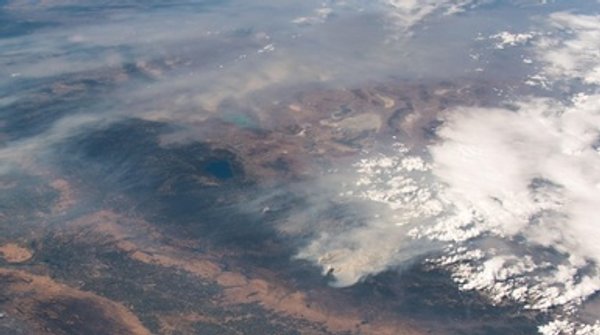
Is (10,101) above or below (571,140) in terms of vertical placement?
above

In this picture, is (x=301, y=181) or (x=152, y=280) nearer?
(x=152, y=280)

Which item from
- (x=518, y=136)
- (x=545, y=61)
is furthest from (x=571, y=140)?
(x=545, y=61)

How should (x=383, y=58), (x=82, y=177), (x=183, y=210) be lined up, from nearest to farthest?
(x=183, y=210) → (x=82, y=177) → (x=383, y=58)

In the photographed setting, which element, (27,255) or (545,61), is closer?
(27,255)

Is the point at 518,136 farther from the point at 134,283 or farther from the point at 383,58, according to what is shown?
the point at 134,283

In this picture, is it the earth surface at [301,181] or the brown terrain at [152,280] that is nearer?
the brown terrain at [152,280]

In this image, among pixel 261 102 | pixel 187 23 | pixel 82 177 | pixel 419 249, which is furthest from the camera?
pixel 187 23

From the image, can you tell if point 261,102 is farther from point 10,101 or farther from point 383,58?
point 10,101

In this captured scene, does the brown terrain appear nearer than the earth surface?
Yes
